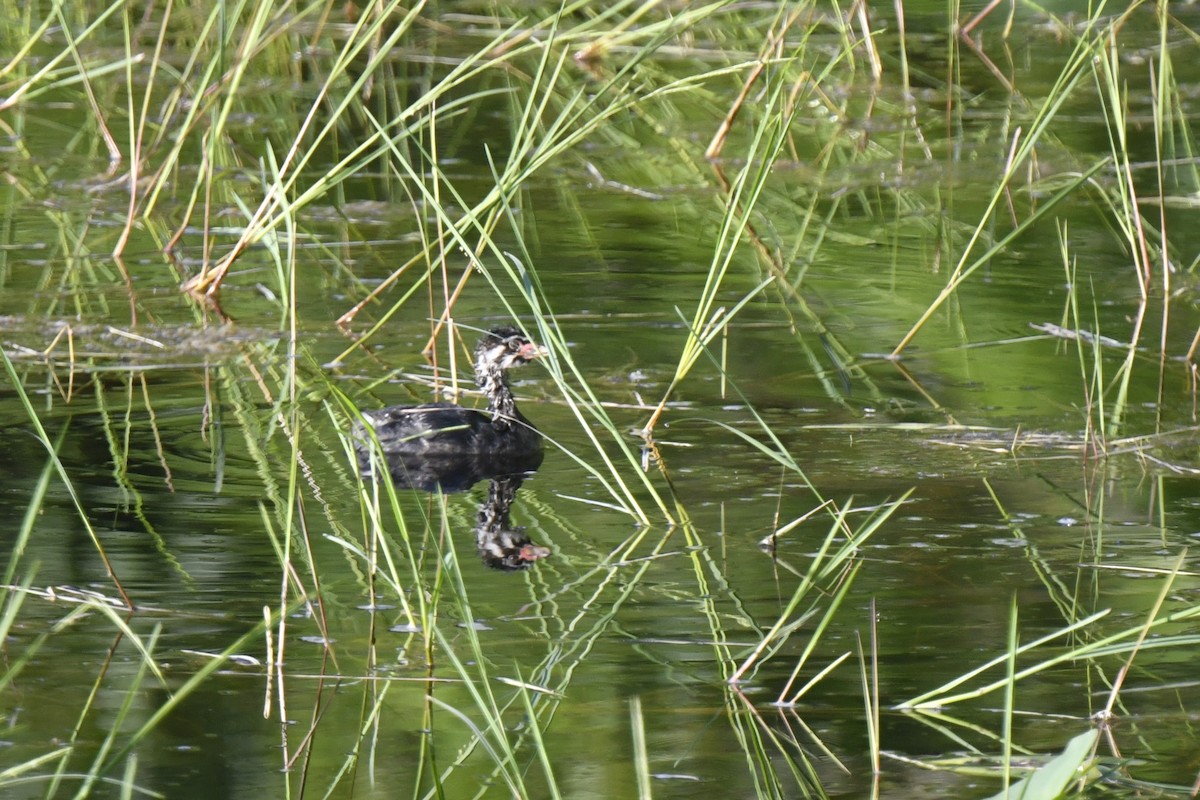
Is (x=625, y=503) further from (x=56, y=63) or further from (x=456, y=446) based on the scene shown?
(x=56, y=63)

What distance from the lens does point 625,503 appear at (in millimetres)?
6293

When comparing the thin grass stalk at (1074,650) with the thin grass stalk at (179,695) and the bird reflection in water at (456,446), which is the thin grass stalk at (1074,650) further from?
the bird reflection in water at (456,446)

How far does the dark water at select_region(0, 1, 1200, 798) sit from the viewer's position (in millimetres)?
4402

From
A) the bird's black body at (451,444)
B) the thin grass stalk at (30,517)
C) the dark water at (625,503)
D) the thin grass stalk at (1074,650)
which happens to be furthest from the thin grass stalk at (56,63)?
the thin grass stalk at (1074,650)

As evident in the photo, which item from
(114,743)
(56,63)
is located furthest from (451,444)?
(114,743)

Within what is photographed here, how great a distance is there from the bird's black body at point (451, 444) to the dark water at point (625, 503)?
6.0 inches

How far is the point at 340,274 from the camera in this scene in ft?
30.4

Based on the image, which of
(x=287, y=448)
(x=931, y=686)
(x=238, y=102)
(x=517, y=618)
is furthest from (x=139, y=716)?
(x=238, y=102)

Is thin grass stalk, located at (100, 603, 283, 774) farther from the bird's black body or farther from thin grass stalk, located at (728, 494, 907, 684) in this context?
the bird's black body

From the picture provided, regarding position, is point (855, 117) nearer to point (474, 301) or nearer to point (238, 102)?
point (238, 102)

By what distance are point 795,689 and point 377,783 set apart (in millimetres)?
1053

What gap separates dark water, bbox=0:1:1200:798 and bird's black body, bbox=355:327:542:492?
0.15 metres

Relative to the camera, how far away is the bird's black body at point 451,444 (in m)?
6.89

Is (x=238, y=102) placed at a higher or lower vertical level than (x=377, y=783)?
higher
